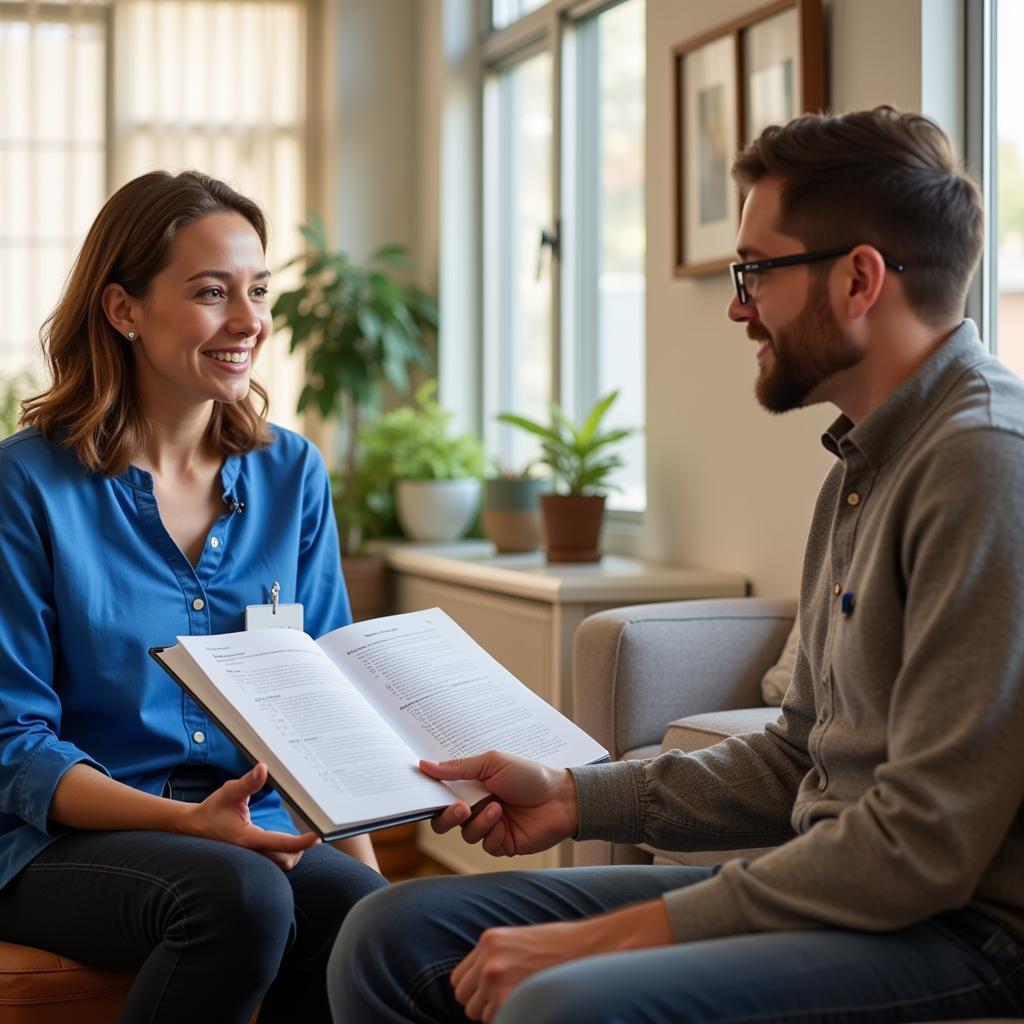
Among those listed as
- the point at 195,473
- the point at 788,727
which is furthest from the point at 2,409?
the point at 788,727

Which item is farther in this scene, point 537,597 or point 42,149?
point 42,149

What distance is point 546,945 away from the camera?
123 cm

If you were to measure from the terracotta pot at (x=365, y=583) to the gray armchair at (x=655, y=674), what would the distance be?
1.58 metres

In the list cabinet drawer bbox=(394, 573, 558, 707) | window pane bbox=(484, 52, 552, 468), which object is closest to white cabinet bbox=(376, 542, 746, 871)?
cabinet drawer bbox=(394, 573, 558, 707)

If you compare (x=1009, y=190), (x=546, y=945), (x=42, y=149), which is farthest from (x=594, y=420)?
(x=42, y=149)

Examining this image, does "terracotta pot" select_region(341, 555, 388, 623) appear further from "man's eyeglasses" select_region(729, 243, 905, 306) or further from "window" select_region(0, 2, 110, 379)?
"man's eyeglasses" select_region(729, 243, 905, 306)

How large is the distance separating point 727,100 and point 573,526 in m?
1.05

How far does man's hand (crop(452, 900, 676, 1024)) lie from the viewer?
47.7 inches

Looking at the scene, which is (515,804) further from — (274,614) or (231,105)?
(231,105)

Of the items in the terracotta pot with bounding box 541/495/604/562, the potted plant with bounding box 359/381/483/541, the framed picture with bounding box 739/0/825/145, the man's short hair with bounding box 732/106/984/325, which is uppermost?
the framed picture with bounding box 739/0/825/145

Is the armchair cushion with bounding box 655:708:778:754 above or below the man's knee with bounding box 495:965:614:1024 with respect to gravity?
above

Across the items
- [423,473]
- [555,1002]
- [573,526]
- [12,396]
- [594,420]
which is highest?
[12,396]

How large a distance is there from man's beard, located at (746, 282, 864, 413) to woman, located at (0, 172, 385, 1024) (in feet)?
2.18

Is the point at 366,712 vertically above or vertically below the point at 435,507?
below
